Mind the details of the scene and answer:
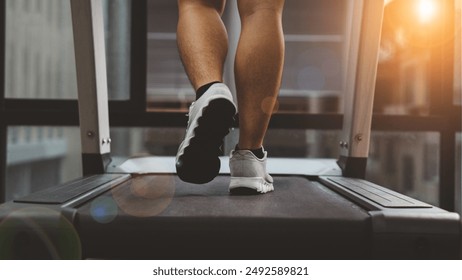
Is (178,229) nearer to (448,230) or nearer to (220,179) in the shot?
(448,230)

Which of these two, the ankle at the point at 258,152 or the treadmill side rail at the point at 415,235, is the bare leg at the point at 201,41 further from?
the treadmill side rail at the point at 415,235

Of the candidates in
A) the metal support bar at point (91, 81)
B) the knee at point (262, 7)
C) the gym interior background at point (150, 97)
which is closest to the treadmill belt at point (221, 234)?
the knee at point (262, 7)

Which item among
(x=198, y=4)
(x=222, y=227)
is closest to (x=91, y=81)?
(x=198, y=4)

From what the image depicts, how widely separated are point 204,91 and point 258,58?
0.50 feet

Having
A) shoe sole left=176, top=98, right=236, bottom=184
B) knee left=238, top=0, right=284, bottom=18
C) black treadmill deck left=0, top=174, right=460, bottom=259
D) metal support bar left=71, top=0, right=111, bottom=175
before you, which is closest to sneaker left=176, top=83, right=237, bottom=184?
shoe sole left=176, top=98, right=236, bottom=184

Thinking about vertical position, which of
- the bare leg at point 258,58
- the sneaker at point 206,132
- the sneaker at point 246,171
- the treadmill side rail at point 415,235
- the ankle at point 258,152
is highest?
the bare leg at point 258,58

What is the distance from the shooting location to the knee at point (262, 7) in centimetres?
102

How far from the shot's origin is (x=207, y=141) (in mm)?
929

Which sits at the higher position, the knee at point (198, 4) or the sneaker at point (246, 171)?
the knee at point (198, 4)

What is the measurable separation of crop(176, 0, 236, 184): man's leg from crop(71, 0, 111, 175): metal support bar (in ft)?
1.76

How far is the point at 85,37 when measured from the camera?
1474 mm

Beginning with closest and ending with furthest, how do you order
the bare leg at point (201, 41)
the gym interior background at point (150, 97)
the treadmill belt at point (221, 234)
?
the treadmill belt at point (221, 234), the bare leg at point (201, 41), the gym interior background at point (150, 97)

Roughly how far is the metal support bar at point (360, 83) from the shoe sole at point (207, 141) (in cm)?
76
